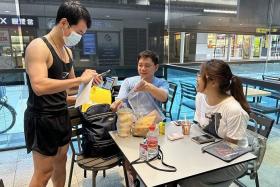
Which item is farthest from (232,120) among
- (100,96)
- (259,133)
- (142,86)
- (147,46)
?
(147,46)

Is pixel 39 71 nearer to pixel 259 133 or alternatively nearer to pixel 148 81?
pixel 148 81

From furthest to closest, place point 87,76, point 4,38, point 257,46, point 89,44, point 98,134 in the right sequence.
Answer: point 257,46, point 89,44, point 4,38, point 98,134, point 87,76

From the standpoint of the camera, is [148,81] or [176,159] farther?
[148,81]

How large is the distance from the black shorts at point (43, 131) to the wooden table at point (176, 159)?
386mm

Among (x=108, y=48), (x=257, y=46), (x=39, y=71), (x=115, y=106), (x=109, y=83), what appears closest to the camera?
(x=39, y=71)

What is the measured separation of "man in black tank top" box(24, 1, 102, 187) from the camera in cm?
124

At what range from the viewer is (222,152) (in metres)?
1.29

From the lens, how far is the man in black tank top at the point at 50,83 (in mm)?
1239

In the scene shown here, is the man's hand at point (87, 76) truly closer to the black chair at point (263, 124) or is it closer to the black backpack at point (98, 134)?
the black backpack at point (98, 134)

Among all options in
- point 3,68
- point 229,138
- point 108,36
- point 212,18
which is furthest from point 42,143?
point 212,18

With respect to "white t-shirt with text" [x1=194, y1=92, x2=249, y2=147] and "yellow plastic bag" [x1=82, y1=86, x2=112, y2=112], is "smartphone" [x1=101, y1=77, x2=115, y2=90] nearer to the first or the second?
"yellow plastic bag" [x1=82, y1=86, x2=112, y2=112]

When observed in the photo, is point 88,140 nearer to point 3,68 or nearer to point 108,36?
point 3,68

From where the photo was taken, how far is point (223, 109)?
1490mm

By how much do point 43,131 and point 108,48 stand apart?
2752 mm
